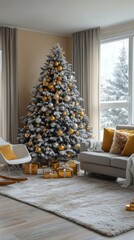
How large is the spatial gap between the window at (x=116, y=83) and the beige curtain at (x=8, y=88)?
190 cm

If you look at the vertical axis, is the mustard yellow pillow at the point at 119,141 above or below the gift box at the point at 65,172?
above

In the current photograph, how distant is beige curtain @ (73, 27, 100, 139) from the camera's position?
6.94 m

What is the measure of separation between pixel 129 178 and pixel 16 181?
5.78ft

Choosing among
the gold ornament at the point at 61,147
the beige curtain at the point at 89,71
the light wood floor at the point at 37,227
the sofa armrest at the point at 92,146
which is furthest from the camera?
the beige curtain at the point at 89,71

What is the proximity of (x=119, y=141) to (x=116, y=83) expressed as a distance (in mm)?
1897

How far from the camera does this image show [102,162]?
16.9ft

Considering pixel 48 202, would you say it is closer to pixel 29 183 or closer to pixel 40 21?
pixel 29 183

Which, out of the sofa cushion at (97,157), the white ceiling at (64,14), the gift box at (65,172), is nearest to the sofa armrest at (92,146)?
the sofa cushion at (97,157)

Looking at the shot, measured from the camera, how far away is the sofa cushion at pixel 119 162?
4781 mm

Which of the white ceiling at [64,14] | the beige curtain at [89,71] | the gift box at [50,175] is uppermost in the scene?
A: the white ceiling at [64,14]

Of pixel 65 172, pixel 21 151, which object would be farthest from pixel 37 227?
pixel 21 151

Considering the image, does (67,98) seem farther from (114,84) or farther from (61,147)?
(114,84)

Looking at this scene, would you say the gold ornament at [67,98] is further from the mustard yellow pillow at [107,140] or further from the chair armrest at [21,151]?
the chair armrest at [21,151]

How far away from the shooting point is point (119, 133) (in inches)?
209
